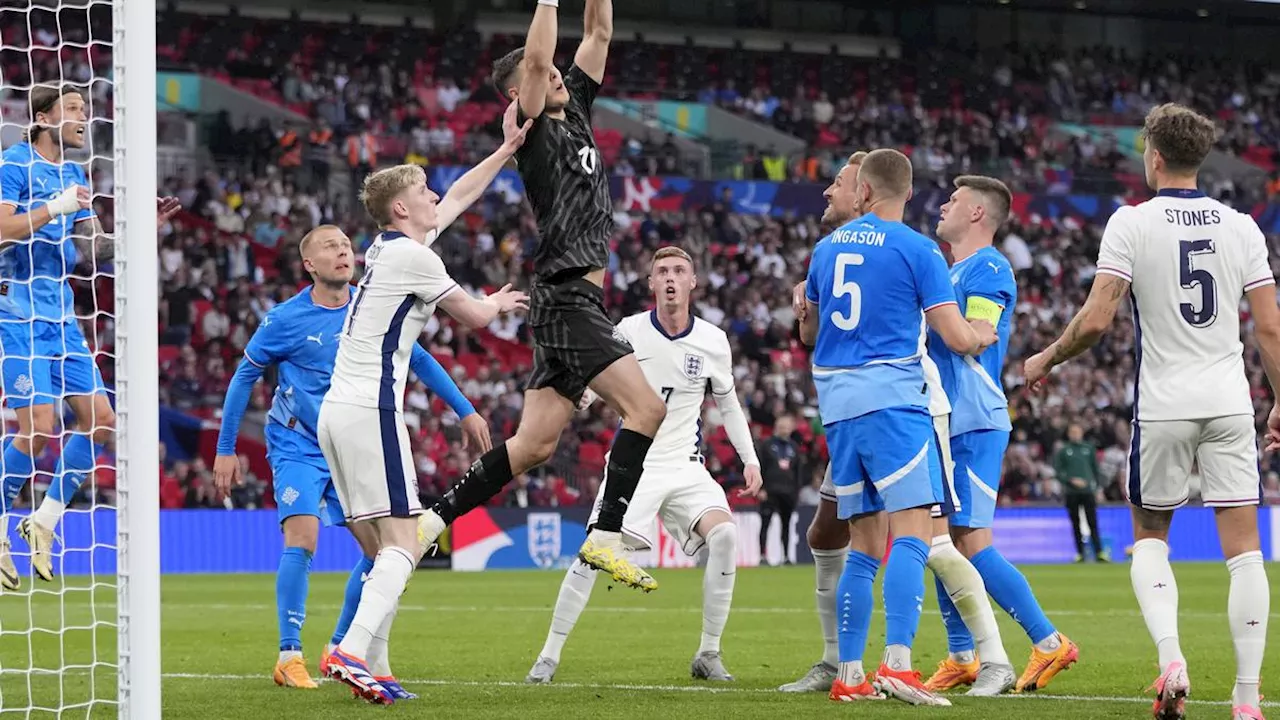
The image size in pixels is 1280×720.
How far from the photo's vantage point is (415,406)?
86.5ft

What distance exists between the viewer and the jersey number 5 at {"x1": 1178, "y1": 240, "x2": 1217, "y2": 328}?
6605mm

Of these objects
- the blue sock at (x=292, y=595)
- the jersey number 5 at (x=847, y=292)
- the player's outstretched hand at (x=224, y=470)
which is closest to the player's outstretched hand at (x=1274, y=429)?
the jersey number 5 at (x=847, y=292)

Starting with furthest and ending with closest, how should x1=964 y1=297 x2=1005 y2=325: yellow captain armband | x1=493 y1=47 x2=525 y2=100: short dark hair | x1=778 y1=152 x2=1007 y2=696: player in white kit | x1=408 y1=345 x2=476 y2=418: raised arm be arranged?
x1=408 y1=345 x2=476 y2=418: raised arm, x1=964 y1=297 x2=1005 y2=325: yellow captain armband, x1=778 y1=152 x2=1007 y2=696: player in white kit, x1=493 y1=47 x2=525 y2=100: short dark hair

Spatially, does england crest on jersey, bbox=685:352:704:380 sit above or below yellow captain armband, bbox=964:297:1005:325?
below

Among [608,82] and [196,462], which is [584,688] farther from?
[608,82]

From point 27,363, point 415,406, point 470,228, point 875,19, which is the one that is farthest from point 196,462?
point 875,19

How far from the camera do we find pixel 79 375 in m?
9.48

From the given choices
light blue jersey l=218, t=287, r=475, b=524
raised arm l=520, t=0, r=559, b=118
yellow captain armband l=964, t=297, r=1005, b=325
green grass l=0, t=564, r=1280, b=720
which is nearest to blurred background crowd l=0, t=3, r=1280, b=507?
green grass l=0, t=564, r=1280, b=720

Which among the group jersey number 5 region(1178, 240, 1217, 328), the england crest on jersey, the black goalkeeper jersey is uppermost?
the black goalkeeper jersey

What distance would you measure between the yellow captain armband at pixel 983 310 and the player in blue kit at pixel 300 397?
8.57 ft

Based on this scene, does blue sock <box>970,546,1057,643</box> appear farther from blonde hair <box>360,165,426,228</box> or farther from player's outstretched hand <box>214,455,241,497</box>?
player's outstretched hand <box>214,455,241,497</box>

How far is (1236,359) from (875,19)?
35.3 meters

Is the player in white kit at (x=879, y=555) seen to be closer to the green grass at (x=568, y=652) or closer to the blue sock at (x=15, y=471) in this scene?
the green grass at (x=568, y=652)

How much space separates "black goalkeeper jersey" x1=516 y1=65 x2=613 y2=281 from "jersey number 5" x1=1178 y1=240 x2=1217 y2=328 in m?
2.43
